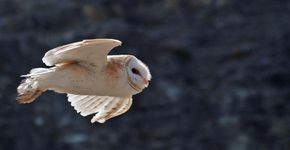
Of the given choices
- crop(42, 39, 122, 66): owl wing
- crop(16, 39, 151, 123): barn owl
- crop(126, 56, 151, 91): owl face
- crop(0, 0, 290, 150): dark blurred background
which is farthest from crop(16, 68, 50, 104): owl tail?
crop(0, 0, 290, 150): dark blurred background

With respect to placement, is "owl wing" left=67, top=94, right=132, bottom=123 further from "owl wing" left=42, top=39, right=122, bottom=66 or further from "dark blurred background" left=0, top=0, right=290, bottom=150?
"dark blurred background" left=0, top=0, right=290, bottom=150

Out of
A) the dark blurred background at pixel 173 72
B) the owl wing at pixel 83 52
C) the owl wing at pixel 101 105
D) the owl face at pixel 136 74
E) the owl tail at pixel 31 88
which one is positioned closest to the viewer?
the owl wing at pixel 83 52

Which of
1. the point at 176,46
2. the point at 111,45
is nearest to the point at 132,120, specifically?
the point at 176,46

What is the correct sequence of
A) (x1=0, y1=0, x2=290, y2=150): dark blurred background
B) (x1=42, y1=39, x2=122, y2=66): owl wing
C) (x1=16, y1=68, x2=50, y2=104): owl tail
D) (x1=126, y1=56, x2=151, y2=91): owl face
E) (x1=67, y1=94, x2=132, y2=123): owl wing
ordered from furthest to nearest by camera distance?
(x1=0, y1=0, x2=290, y2=150): dark blurred background → (x1=67, y1=94, x2=132, y2=123): owl wing → (x1=126, y1=56, x2=151, y2=91): owl face → (x1=16, y1=68, x2=50, y2=104): owl tail → (x1=42, y1=39, x2=122, y2=66): owl wing

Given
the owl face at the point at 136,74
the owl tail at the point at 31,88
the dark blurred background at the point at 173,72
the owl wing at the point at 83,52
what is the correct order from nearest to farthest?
1. the owl wing at the point at 83,52
2. the owl tail at the point at 31,88
3. the owl face at the point at 136,74
4. the dark blurred background at the point at 173,72

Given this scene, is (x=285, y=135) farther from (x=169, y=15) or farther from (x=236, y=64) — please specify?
(x=169, y=15)

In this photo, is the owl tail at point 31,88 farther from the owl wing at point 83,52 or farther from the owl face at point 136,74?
the owl face at point 136,74

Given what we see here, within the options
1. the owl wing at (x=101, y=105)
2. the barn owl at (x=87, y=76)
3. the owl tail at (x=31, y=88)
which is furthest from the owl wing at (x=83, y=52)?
the owl wing at (x=101, y=105)
